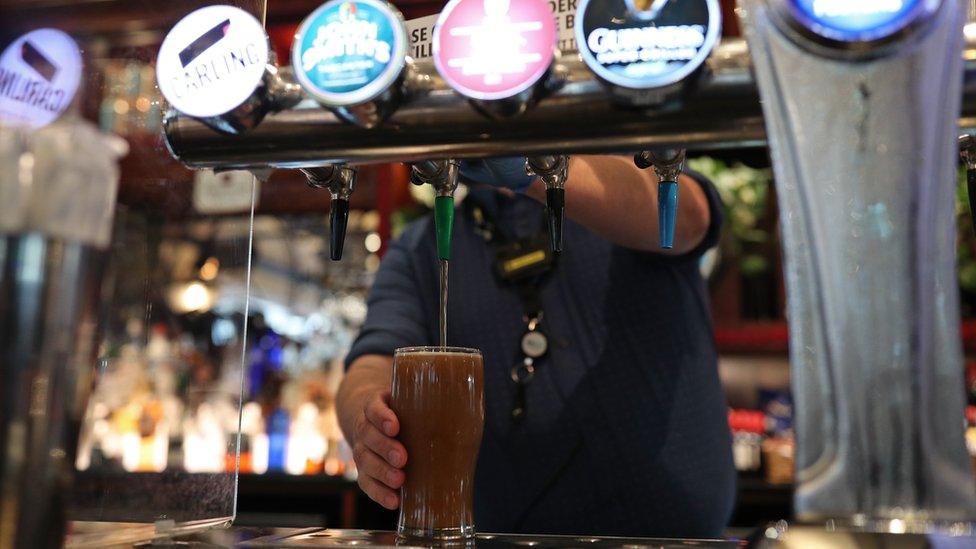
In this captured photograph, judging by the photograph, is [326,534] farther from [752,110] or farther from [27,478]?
[752,110]

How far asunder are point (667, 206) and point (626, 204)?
48 centimetres

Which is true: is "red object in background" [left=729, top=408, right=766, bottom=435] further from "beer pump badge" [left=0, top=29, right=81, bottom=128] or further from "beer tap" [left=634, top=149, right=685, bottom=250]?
"beer pump badge" [left=0, top=29, right=81, bottom=128]

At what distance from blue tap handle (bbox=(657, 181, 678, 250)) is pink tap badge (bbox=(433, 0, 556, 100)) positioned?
162 mm

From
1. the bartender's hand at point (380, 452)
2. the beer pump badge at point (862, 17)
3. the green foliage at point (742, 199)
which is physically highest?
the green foliage at point (742, 199)

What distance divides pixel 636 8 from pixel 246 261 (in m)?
0.63

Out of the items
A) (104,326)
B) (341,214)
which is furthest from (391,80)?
(104,326)

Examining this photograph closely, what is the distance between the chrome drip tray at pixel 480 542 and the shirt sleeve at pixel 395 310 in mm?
613

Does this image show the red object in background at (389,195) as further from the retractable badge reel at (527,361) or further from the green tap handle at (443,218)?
the green tap handle at (443,218)

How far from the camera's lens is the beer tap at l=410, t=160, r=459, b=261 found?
71cm

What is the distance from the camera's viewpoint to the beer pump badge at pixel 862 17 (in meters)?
0.53

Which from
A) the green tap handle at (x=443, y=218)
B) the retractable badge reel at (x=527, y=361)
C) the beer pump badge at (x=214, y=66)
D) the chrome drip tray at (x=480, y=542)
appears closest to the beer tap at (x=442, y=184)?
the green tap handle at (x=443, y=218)

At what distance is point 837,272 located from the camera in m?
0.54

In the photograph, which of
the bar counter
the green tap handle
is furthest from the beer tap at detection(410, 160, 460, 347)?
the bar counter

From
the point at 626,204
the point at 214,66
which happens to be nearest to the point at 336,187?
the point at 214,66
